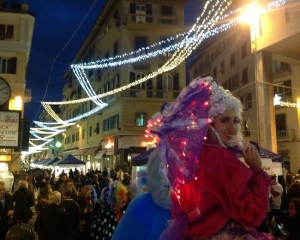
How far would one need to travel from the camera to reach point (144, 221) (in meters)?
2.45

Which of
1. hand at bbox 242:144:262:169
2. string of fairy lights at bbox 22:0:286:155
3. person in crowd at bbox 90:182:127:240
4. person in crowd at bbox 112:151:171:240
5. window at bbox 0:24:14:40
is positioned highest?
window at bbox 0:24:14:40

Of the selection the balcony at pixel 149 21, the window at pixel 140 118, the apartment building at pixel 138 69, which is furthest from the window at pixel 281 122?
the balcony at pixel 149 21

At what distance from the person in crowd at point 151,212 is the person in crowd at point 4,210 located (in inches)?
233

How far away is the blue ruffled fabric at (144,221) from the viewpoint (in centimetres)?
241

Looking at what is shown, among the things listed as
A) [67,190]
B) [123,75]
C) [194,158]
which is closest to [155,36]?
[123,75]

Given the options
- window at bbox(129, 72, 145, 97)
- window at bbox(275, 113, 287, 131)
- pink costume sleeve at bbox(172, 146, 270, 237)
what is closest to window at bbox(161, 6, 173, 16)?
window at bbox(129, 72, 145, 97)

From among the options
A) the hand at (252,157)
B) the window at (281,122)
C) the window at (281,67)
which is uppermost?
the window at (281,67)

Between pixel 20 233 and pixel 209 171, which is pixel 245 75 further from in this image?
pixel 209 171

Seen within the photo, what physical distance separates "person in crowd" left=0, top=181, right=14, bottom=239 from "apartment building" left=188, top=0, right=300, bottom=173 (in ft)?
32.1

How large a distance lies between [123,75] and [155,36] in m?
4.37

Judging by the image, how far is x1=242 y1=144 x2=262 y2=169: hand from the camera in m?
2.35

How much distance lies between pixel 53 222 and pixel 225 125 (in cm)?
387

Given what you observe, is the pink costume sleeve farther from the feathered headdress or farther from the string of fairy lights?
the string of fairy lights

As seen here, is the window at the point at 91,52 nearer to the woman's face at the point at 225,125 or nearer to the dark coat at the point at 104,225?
the dark coat at the point at 104,225
